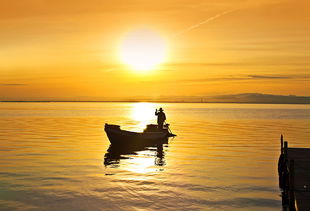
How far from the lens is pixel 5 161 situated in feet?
97.0

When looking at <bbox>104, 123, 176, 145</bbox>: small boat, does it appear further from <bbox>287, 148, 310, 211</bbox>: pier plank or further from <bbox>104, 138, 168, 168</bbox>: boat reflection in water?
<bbox>287, 148, 310, 211</bbox>: pier plank

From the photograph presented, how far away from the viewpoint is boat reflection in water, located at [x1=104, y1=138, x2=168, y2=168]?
30547 millimetres

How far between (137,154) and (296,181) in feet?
64.4

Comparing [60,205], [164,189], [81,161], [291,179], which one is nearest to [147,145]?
[81,161]

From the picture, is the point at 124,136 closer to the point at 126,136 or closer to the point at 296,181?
the point at 126,136

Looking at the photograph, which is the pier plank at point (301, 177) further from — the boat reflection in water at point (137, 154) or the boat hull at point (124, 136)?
the boat hull at point (124, 136)

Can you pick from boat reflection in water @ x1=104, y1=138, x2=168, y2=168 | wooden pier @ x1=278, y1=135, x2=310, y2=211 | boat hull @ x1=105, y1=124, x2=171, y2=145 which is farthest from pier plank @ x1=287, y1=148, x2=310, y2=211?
boat hull @ x1=105, y1=124, x2=171, y2=145

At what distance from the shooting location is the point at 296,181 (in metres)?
18.2

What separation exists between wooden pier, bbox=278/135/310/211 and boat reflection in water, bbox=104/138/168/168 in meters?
10.0

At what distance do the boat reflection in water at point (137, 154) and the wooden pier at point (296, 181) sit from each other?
10.0m

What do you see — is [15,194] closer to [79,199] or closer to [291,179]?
[79,199]

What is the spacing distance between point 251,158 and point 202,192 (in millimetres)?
13338

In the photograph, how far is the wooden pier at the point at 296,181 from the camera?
47.3 feet

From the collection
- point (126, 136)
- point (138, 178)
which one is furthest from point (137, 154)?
point (138, 178)
